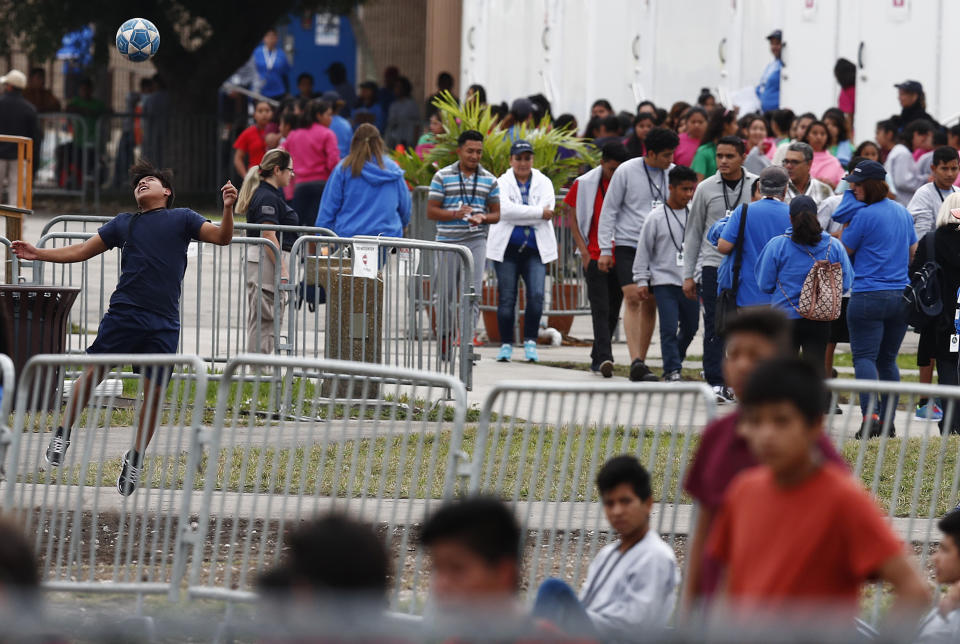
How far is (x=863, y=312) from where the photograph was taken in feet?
36.1

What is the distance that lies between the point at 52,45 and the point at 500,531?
27.5 metres

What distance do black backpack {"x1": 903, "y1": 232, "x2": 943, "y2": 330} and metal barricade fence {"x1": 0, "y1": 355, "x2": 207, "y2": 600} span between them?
482cm

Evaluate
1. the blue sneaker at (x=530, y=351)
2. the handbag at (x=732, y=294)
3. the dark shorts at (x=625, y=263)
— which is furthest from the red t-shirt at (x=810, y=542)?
the blue sneaker at (x=530, y=351)

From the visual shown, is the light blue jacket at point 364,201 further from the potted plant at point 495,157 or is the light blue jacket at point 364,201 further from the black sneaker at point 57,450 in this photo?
the black sneaker at point 57,450

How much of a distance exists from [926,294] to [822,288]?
0.85 meters

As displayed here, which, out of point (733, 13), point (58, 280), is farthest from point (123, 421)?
point (733, 13)

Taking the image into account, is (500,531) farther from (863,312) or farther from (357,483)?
(863,312)

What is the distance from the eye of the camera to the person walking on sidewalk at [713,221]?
1193 cm

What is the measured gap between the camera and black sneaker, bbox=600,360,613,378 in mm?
13156

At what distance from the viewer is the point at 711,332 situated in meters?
12.2

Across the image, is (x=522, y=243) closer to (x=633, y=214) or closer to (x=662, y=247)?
(x=633, y=214)

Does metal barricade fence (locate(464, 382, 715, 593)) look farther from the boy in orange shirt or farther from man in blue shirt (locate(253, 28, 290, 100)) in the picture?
man in blue shirt (locate(253, 28, 290, 100))

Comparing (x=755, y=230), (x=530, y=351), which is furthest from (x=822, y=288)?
(x=530, y=351)

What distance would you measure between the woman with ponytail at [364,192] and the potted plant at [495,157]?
200 centimetres
